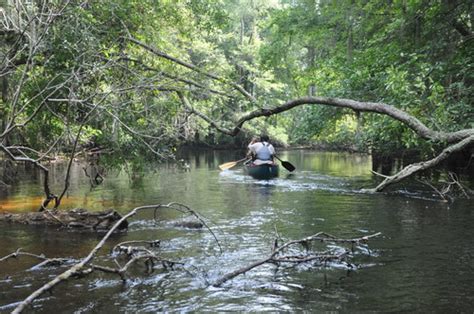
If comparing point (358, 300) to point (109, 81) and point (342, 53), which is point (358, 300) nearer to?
point (109, 81)

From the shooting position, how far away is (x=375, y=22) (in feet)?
47.8

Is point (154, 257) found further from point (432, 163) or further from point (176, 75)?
point (176, 75)

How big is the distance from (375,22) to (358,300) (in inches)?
433

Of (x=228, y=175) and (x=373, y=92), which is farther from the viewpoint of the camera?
(x=228, y=175)

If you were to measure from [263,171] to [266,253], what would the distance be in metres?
10.1

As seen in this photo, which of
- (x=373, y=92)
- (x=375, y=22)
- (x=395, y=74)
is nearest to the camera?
(x=395, y=74)

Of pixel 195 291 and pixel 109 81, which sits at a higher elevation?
pixel 109 81

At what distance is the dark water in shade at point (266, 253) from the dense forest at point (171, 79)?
1.35m

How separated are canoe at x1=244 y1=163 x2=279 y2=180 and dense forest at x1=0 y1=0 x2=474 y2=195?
1.89m

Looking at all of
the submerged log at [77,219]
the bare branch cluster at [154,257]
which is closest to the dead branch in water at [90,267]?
the bare branch cluster at [154,257]

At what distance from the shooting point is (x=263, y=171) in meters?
17.5

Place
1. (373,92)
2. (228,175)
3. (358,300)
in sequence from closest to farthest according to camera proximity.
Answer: (358,300) < (373,92) < (228,175)

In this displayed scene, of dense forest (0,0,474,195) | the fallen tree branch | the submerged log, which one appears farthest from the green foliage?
the fallen tree branch

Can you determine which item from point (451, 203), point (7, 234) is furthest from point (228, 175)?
point (7, 234)
